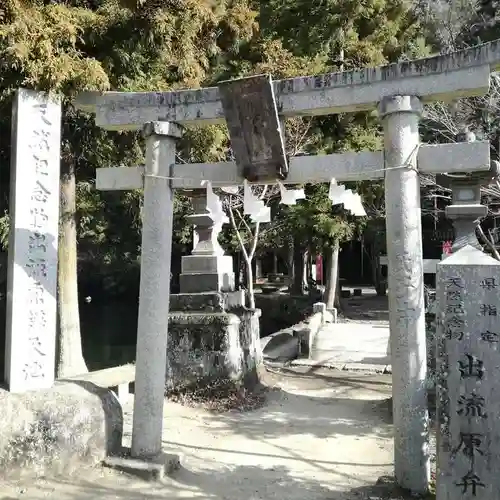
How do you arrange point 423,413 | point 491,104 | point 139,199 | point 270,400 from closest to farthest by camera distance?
point 423,413
point 270,400
point 491,104
point 139,199

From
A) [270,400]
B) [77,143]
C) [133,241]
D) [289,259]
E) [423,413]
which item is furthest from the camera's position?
[289,259]

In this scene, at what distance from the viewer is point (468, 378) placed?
3982 mm

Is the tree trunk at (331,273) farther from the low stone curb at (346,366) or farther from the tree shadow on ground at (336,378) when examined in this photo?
the tree shadow on ground at (336,378)

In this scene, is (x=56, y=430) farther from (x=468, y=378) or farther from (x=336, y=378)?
(x=336, y=378)

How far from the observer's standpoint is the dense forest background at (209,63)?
714cm

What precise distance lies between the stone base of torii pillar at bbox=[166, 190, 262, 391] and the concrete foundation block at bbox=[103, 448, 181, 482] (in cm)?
304

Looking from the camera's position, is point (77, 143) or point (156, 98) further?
point (77, 143)

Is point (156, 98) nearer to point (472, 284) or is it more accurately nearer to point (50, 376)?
point (50, 376)

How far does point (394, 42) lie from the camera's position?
19.1 m

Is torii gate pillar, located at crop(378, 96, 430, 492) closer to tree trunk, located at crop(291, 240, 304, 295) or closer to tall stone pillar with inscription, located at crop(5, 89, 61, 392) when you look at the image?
tall stone pillar with inscription, located at crop(5, 89, 61, 392)

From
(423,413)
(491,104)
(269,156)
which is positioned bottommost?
(423,413)

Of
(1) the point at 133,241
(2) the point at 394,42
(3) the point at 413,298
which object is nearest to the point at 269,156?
(3) the point at 413,298

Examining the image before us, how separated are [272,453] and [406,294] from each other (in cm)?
268

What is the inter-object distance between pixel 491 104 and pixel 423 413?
7519mm
